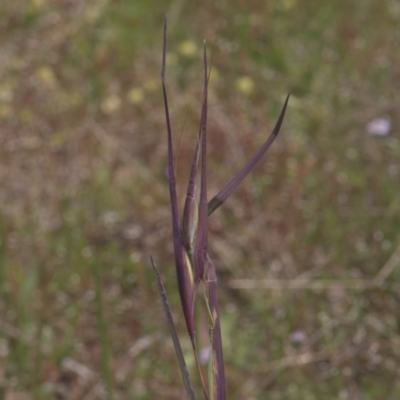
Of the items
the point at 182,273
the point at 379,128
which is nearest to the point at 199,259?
the point at 182,273

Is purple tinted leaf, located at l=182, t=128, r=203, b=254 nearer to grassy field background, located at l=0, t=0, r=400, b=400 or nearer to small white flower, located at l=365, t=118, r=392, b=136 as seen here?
grassy field background, located at l=0, t=0, r=400, b=400

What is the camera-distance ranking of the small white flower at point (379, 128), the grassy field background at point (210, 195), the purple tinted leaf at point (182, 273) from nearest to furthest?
1. the purple tinted leaf at point (182, 273)
2. the grassy field background at point (210, 195)
3. the small white flower at point (379, 128)

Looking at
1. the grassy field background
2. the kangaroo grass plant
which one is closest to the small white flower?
the grassy field background

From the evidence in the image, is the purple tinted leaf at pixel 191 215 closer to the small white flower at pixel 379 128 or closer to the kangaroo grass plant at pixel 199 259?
the kangaroo grass plant at pixel 199 259

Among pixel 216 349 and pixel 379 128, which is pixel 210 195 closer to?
pixel 379 128

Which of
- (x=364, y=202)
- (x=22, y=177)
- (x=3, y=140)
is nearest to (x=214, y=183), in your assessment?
Result: (x=364, y=202)

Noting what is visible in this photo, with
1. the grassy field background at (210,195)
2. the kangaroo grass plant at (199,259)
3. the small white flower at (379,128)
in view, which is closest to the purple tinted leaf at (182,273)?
the kangaroo grass plant at (199,259)

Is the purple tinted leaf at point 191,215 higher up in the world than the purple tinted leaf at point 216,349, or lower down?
higher up

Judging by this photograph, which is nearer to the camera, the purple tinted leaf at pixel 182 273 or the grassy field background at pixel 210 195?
the purple tinted leaf at pixel 182 273
